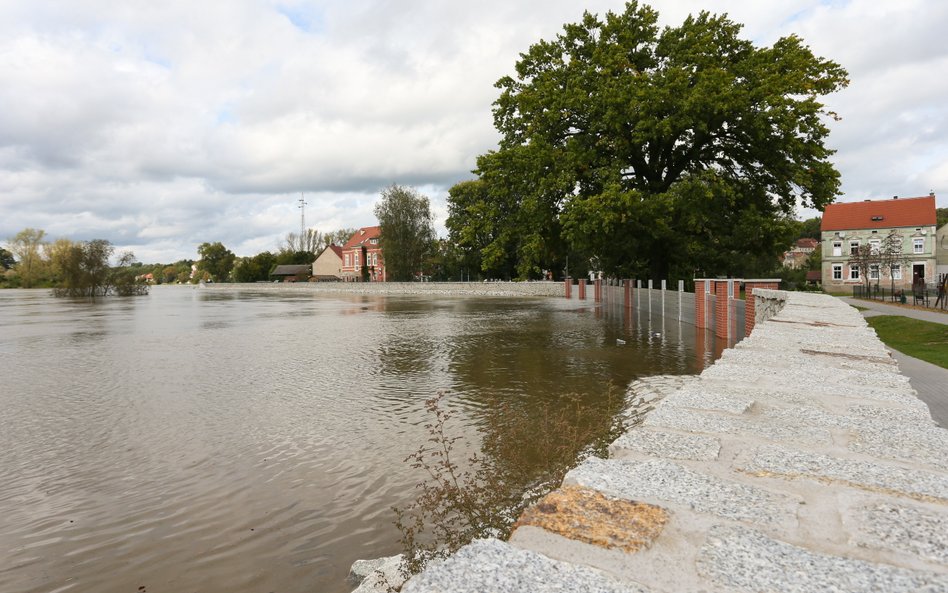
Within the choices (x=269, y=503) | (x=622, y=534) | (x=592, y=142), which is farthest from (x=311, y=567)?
(x=592, y=142)

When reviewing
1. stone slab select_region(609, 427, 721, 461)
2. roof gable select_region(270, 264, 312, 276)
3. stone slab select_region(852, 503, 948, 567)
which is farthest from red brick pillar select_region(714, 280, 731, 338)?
roof gable select_region(270, 264, 312, 276)

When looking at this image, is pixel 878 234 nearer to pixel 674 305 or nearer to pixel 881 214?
pixel 881 214

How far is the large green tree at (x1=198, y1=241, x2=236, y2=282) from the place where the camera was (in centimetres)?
13125

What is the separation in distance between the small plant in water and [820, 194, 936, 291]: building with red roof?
63084 millimetres

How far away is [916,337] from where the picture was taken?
14.3 m

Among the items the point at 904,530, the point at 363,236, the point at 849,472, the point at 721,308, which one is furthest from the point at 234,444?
the point at 363,236

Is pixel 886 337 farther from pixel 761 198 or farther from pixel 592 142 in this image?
pixel 592 142

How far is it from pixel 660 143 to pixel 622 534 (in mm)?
26358

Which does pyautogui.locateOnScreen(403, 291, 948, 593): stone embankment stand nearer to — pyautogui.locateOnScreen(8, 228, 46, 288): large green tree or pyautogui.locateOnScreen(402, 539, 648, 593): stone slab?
pyautogui.locateOnScreen(402, 539, 648, 593): stone slab

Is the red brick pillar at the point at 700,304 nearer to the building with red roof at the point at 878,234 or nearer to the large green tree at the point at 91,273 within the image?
the building with red roof at the point at 878,234

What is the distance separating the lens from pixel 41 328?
890 inches

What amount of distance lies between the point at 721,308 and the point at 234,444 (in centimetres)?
1315

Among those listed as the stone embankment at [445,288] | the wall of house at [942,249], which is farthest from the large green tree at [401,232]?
the wall of house at [942,249]

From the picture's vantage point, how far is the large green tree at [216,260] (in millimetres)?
131250
